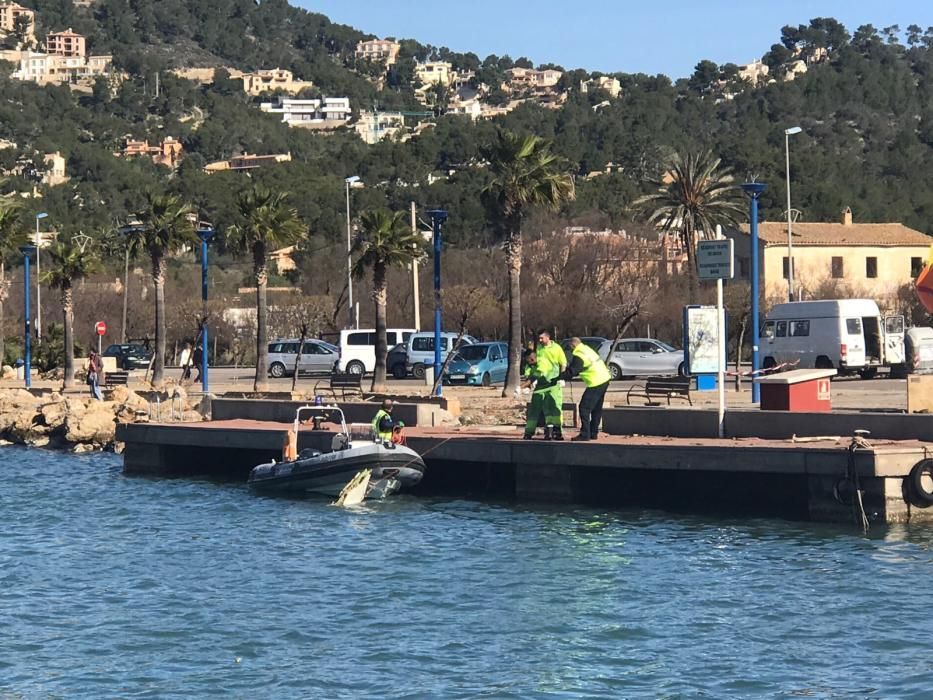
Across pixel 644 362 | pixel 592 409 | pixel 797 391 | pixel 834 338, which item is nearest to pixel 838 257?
pixel 644 362

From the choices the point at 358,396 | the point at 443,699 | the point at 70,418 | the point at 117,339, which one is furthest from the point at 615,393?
the point at 117,339

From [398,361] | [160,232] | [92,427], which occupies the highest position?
[160,232]

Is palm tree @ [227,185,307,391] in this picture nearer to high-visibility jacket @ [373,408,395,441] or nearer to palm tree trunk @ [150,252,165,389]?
palm tree trunk @ [150,252,165,389]

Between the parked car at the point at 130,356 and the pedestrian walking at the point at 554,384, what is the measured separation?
1680 inches

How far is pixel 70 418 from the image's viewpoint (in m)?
46.2

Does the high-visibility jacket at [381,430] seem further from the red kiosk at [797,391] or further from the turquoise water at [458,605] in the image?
the red kiosk at [797,391]

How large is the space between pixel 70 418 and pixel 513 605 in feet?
88.1

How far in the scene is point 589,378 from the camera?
28.6 meters

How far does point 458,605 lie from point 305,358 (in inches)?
1623

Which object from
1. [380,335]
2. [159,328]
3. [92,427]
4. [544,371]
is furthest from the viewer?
[159,328]

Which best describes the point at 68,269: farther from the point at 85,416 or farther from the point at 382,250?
the point at 382,250

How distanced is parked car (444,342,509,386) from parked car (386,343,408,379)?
232 inches

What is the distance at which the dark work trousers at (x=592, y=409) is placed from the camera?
28844 mm

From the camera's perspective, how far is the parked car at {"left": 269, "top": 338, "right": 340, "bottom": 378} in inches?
2470
